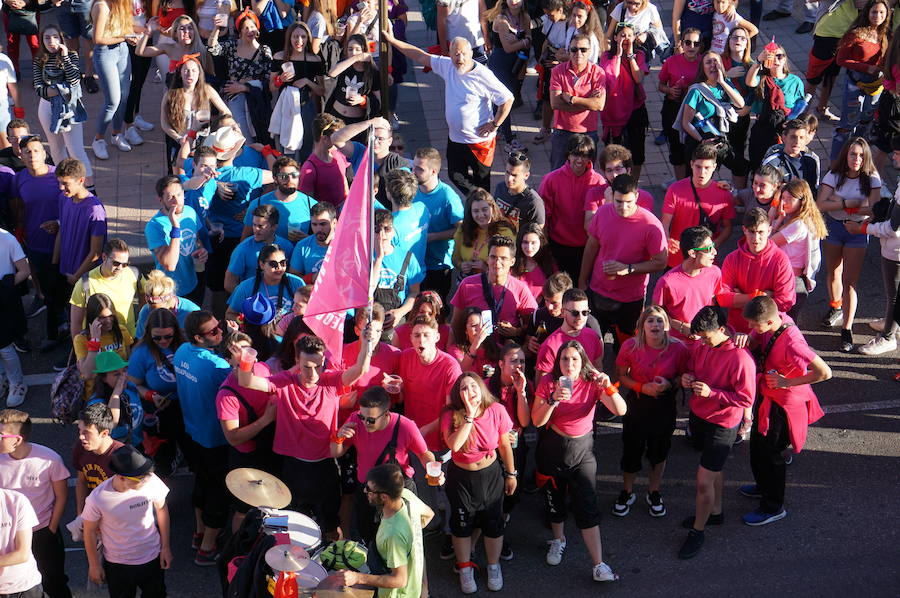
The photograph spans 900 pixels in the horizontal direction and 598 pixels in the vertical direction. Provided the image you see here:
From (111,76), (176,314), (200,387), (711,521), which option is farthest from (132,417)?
(111,76)

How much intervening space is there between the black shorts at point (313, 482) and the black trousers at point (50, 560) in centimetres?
134

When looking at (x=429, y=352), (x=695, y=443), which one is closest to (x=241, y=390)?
(x=429, y=352)

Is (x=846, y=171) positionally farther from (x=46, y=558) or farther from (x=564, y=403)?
(x=46, y=558)

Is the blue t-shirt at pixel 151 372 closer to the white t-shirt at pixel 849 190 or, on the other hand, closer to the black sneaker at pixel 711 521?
the black sneaker at pixel 711 521

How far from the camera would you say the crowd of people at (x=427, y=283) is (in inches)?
262

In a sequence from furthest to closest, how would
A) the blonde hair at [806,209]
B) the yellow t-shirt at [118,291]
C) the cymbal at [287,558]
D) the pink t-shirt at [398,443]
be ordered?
the blonde hair at [806,209] < the yellow t-shirt at [118,291] < the pink t-shirt at [398,443] < the cymbal at [287,558]

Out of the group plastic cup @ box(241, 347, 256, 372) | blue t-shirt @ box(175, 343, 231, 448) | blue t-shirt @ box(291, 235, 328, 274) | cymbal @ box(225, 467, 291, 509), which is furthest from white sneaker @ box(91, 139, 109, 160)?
cymbal @ box(225, 467, 291, 509)

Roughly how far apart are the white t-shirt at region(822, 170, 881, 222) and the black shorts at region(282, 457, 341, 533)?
4560 millimetres

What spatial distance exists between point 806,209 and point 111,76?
23.5 ft

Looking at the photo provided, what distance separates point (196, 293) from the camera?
29.3ft

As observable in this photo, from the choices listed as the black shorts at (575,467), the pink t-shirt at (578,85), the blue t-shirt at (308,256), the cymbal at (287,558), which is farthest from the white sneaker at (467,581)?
the pink t-shirt at (578,85)

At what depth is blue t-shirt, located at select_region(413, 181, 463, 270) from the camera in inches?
344

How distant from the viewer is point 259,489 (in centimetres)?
595

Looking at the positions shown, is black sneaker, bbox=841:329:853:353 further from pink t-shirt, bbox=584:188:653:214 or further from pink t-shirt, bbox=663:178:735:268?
pink t-shirt, bbox=584:188:653:214
